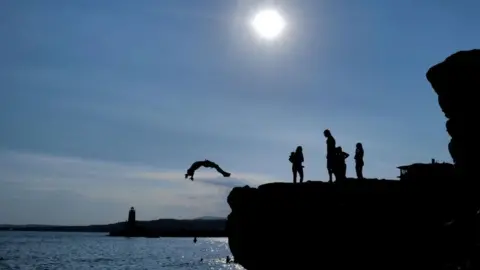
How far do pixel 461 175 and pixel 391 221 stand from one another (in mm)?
2742

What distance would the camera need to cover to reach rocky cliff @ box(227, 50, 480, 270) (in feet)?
49.4

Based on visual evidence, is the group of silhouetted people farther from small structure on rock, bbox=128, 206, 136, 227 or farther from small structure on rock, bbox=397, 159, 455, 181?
small structure on rock, bbox=128, 206, 136, 227

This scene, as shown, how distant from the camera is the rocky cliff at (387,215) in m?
15.1

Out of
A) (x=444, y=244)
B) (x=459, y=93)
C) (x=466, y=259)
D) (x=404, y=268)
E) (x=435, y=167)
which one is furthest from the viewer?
(x=435, y=167)

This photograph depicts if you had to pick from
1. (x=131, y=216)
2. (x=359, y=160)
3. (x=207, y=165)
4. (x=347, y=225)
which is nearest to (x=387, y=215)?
(x=347, y=225)

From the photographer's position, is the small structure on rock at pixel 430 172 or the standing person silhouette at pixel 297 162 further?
the standing person silhouette at pixel 297 162

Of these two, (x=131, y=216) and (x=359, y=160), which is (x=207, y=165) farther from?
(x=131, y=216)

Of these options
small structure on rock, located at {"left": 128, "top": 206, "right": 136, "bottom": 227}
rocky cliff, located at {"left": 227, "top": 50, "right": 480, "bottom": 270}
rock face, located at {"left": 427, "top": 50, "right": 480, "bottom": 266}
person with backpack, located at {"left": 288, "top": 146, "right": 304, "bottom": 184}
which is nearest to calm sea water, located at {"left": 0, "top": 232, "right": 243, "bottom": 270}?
person with backpack, located at {"left": 288, "top": 146, "right": 304, "bottom": 184}

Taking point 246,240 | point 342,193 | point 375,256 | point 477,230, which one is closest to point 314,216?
point 342,193

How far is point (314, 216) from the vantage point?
19203mm

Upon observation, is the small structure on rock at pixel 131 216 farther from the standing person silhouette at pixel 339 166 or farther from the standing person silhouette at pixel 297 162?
the standing person silhouette at pixel 339 166

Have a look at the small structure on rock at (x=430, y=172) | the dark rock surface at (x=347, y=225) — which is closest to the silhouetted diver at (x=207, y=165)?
the dark rock surface at (x=347, y=225)

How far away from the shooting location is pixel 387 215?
57.0 ft

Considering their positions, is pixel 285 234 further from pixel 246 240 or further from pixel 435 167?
pixel 435 167
